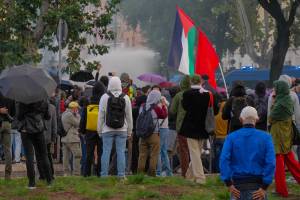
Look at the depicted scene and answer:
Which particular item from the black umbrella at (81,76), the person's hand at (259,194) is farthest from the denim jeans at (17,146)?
the person's hand at (259,194)

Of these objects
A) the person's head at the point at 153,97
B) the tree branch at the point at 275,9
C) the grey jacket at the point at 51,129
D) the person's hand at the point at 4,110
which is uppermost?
the tree branch at the point at 275,9

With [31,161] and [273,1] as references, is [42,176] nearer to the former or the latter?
[31,161]

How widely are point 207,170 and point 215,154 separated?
2.24 ft

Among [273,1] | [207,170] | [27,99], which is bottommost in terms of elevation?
[207,170]

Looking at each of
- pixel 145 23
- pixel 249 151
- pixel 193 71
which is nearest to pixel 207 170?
pixel 193 71

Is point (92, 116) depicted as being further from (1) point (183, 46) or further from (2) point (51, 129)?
(1) point (183, 46)

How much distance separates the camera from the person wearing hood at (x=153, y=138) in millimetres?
17734

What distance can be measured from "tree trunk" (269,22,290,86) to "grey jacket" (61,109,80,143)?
16.3 meters

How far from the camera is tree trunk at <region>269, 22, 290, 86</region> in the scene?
3394 centimetres

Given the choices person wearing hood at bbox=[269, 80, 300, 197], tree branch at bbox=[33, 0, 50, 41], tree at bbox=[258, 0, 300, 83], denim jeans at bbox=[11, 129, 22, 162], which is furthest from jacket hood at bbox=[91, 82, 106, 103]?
tree at bbox=[258, 0, 300, 83]

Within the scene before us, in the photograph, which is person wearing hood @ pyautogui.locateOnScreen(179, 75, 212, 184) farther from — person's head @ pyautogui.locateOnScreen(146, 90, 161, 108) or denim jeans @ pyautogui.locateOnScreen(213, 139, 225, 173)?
denim jeans @ pyautogui.locateOnScreen(213, 139, 225, 173)

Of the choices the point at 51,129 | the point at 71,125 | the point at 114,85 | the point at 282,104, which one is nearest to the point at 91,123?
the point at 51,129

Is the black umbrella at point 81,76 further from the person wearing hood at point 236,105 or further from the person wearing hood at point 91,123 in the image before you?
the person wearing hood at point 236,105

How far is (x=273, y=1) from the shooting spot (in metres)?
33.8
